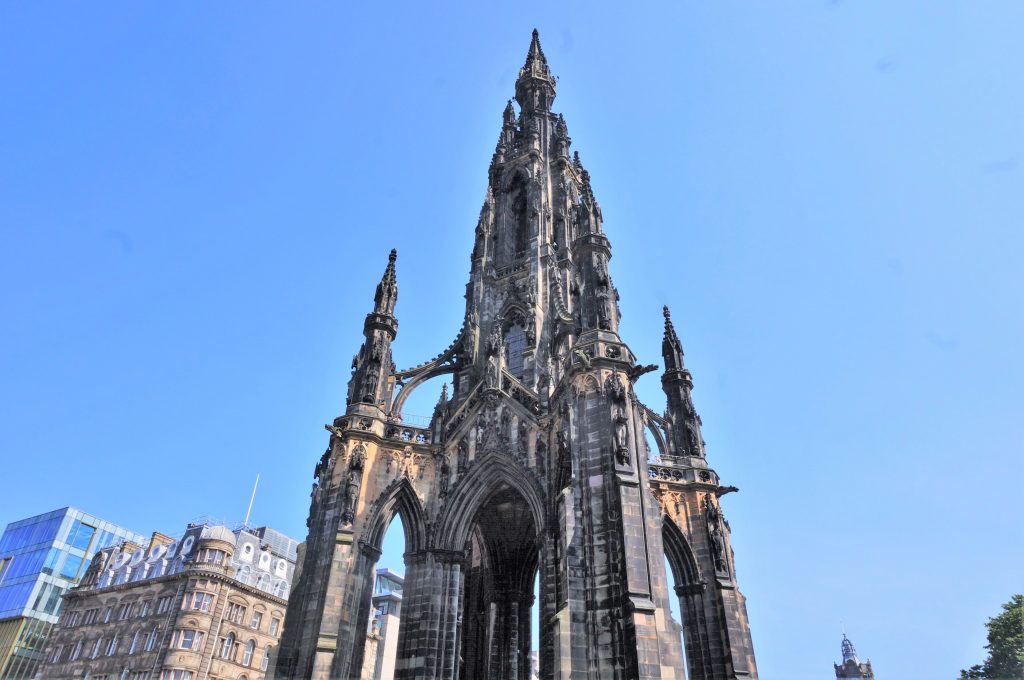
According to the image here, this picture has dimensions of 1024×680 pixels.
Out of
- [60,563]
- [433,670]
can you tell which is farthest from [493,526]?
[60,563]

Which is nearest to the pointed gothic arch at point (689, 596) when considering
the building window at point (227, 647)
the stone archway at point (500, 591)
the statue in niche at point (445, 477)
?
the stone archway at point (500, 591)

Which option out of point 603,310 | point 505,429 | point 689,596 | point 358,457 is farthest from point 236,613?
point 603,310

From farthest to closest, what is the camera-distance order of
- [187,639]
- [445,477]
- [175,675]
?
1. [187,639]
2. [175,675]
3. [445,477]

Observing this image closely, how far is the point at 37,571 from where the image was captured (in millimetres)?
59000

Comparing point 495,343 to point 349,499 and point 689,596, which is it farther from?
point 689,596

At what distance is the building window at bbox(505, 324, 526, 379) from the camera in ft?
103

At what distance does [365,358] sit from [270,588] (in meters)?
29.7

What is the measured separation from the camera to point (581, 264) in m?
25.7

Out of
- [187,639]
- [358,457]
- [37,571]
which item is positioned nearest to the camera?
[358,457]

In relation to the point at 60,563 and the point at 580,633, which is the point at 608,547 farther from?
the point at 60,563

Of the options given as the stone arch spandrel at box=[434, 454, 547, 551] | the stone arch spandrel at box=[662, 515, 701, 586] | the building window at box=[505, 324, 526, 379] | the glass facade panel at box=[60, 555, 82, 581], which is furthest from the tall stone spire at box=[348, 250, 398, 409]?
the glass facade panel at box=[60, 555, 82, 581]

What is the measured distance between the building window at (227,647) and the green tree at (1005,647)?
43139mm

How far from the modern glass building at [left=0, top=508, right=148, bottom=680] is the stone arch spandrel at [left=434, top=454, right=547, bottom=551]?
4924 centimetres

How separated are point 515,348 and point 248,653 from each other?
30.4m
